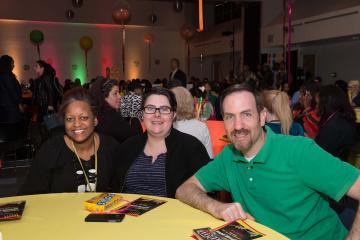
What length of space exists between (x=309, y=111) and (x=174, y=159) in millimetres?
2903

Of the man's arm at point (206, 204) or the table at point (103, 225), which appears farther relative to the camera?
the man's arm at point (206, 204)

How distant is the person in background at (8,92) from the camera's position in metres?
6.13

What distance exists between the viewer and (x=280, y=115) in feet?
11.6

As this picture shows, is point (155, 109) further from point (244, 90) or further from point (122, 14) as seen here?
point (122, 14)

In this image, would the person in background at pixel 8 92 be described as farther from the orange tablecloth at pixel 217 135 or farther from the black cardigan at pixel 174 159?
the black cardigan at pixel 174 159

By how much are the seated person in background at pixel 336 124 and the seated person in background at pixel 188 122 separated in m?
1.03

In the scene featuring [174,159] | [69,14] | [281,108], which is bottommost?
[174,159]

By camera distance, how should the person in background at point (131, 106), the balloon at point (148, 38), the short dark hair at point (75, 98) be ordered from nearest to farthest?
the short dark hair at point (75, 98) < the person in background at point (131, 106) < the balloon at point (148, 38)

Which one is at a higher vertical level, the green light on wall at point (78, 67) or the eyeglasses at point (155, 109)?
the green light on wall at point (78, 67)

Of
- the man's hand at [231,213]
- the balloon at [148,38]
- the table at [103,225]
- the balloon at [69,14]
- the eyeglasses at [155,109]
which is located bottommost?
the table at [103,225]

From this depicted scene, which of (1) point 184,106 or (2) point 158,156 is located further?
(1) point 184,106

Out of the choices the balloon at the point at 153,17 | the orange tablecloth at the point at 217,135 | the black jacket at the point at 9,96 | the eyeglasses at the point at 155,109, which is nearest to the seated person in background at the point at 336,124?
the orange tablecloth at the point at 217,135

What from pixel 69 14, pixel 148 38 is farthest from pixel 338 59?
pixel 69 14

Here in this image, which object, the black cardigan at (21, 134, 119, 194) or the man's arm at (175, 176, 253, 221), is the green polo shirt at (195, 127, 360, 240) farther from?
the black cardigan at (21, 134, 119, 194)
